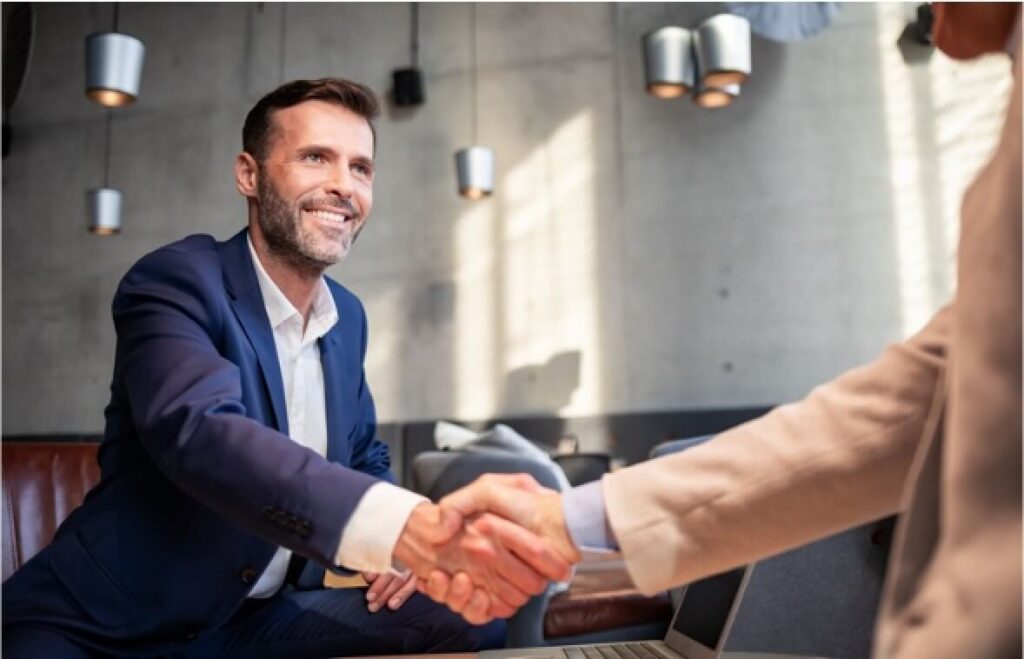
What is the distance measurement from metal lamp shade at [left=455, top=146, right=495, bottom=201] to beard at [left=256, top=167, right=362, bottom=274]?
410 cm

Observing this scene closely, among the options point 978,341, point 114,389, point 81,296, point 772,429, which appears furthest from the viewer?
point 81,296

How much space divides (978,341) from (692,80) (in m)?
4.82

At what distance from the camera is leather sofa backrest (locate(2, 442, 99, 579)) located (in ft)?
6.09

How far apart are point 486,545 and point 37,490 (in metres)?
1.08

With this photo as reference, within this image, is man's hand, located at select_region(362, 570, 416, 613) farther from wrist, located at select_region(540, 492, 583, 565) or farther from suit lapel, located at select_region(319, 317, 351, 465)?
wrist, located at select_region(540, 492, 583, 565)

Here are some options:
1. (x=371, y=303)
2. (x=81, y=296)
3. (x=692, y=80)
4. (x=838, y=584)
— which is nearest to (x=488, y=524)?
(x=838, y=584)

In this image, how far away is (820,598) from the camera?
47.6 inches

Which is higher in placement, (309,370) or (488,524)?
(309,370)

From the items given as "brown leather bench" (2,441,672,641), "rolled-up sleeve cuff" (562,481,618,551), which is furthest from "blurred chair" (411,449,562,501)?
"rolled-up sleeve cuff" (562,481,618,551)

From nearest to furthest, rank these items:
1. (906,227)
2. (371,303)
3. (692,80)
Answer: (692,80) → (906,227) → (371,303)

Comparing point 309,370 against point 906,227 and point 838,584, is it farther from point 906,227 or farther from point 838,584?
point 906,227

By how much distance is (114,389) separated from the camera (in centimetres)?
159

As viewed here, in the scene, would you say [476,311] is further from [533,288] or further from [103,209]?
[103,209]

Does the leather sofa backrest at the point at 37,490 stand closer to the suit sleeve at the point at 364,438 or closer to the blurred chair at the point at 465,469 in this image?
the suit sleeve at the point at 364,438
